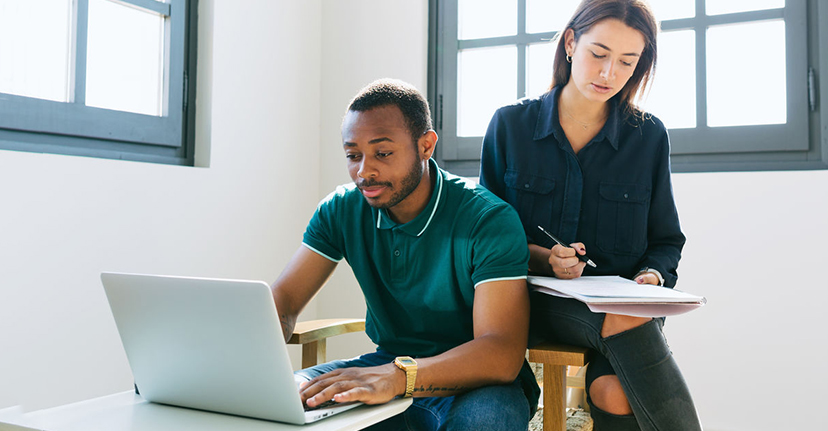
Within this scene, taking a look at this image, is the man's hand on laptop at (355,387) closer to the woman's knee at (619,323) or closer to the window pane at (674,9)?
the woman's knee at (619,323)

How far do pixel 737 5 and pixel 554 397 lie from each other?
72.8 inches

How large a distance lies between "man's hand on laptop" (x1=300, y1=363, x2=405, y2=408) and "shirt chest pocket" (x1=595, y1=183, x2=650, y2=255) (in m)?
0.70

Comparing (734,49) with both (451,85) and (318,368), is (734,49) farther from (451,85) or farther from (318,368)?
(318,368)

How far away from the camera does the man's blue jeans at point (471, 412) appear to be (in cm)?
117

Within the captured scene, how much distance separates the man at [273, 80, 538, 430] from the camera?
4.07ft

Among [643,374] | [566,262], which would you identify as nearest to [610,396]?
[643,374]

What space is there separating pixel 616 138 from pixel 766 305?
3.95 feet

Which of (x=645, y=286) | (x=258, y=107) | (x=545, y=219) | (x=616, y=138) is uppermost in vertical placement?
(x=258, y=107)

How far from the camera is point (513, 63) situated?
2930 mm

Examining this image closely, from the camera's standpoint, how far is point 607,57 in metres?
1.54

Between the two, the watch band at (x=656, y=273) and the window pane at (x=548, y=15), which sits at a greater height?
the window pane at (x=548, y=15)

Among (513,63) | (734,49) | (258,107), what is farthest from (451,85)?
(734,49)

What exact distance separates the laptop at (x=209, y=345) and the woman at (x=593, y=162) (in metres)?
0.66

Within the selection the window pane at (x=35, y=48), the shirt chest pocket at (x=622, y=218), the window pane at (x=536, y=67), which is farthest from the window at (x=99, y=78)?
the shirt chest pocket at (x=622, y=218)
